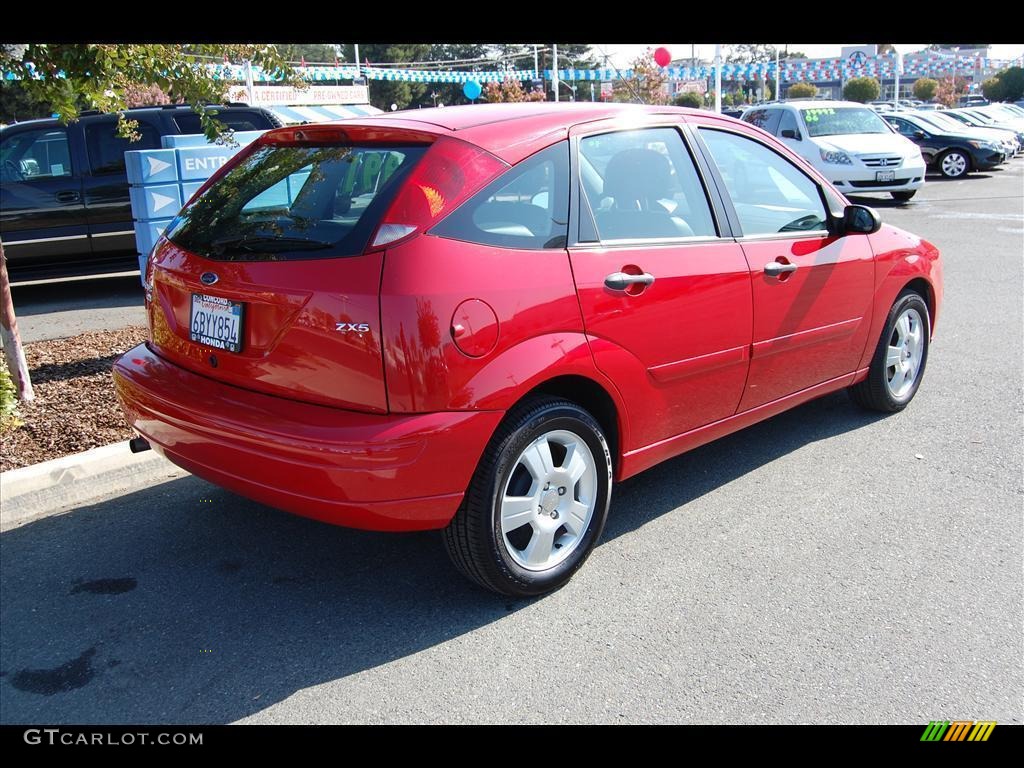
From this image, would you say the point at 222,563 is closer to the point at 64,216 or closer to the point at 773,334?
the point at 773,334

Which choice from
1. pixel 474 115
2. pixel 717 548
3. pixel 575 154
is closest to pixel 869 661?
pixel 717 548

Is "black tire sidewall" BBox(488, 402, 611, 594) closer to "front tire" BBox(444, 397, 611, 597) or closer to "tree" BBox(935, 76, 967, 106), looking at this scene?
"front tire" BBox(444, 397, 611, 597)

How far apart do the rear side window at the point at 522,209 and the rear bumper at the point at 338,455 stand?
634mm

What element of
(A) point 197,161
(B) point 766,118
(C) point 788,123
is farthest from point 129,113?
(B) point 766,118

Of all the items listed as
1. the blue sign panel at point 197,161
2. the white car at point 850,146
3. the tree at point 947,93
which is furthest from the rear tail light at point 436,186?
the tree at point 947,93

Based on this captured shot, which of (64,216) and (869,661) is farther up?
(64,216)

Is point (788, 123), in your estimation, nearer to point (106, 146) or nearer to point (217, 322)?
point (106, 146)

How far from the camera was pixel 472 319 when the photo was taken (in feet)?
10.1

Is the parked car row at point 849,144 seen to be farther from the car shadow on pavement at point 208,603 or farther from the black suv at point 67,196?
the car shadow on pavement at point 208,603

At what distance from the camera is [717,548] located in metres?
3.86

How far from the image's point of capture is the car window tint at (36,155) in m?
9.07

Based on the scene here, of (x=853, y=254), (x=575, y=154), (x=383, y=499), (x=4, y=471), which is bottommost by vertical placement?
(x=4, y=471)

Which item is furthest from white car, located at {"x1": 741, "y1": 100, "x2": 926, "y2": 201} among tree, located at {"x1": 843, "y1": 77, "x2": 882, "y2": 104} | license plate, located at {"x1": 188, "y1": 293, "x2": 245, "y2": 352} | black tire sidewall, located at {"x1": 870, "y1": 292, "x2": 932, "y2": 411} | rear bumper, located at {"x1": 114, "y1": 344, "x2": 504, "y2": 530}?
tree, located at {"x1": 843, "y1": 77, "x2": 882, "y2": 104}

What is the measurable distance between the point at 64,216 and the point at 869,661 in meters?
8.74
